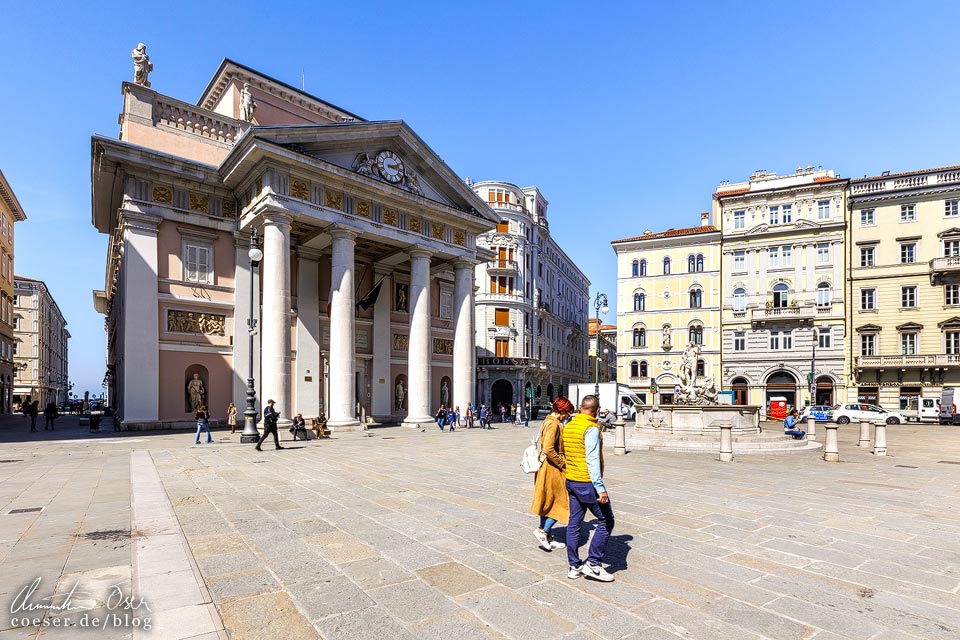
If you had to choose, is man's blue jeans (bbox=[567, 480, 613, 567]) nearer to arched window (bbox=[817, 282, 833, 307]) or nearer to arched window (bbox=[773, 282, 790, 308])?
arched window (bbox=[773, 282, 790, 308])

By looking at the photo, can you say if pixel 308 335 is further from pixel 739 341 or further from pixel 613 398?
pixel 739 341

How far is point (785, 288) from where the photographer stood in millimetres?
48500

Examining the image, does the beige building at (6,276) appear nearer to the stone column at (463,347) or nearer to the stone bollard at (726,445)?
the stone column at (463,347)

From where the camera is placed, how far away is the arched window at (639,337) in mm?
54094

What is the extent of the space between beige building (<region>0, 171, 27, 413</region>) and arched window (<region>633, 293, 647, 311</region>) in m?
55.1

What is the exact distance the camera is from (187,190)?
2553 centimetres

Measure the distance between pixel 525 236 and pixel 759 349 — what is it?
2414 centimetres

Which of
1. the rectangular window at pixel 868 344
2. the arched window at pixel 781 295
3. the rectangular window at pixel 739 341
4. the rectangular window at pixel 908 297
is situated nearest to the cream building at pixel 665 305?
the rectangular window at pixel 739 341

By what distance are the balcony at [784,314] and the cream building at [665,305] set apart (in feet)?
11.5

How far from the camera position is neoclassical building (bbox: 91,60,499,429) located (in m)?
23.5

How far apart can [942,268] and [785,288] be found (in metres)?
10.9

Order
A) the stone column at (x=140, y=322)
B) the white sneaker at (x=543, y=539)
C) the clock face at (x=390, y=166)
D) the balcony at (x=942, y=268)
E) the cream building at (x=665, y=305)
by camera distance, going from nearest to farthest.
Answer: the white sneaker at (x=543, y=539) → the stone column at (x=140, y=322) → the clock face at (x=390, y=166) → the balcony at (x=942, y=268) → the cream building at (x=665, y=305)

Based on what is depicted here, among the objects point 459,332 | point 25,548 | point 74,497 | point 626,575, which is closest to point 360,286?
point 459,332

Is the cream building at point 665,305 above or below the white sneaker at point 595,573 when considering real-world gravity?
above
